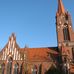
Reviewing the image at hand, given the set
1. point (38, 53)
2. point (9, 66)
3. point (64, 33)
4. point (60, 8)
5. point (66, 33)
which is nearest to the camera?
point (9, 66)

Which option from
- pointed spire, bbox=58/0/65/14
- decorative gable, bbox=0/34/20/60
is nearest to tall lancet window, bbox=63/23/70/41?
pointed spire, bbox=58/0/65/14

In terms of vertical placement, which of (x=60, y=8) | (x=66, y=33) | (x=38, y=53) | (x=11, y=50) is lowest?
(x=38, y=53)

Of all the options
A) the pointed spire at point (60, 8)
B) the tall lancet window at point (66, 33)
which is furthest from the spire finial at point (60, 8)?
the tall lancet window at point (66, 33)

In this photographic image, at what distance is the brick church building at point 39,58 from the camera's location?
45531 mm

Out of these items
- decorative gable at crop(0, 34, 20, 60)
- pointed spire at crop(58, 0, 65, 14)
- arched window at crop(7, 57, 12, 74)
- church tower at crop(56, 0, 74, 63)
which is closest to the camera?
arched window at crop(7, 57, 12, 74)

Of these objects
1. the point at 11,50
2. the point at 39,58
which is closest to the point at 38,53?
the point at 39,58

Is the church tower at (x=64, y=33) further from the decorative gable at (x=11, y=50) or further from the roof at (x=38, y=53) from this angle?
the decorative gable at (x=11, y=50)

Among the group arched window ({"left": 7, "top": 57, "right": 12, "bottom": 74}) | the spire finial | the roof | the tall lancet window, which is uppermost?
the spire finial

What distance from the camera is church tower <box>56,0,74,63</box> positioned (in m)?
49.3

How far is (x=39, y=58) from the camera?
159 ft

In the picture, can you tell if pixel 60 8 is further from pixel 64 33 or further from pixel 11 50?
pixel 11 50

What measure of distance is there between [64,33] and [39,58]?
1135cm

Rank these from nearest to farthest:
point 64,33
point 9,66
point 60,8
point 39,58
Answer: point 9,66
point 39,58
point 64,33
point 60,8

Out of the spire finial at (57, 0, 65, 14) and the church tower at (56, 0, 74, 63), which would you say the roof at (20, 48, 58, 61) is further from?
the spire finial at (57, 0, 65, 14)
